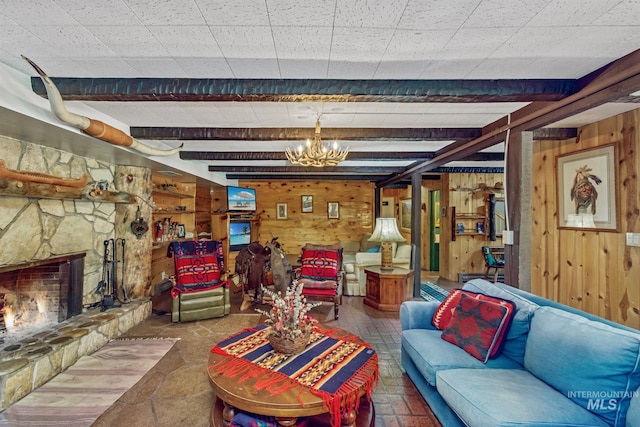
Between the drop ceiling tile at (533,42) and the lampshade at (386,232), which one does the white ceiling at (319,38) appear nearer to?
A: the drop ceiling tile at (533,42)

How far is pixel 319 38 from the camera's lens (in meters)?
1.60

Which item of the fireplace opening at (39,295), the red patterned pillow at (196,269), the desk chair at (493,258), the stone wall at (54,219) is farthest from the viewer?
the desk chair at (493,258)

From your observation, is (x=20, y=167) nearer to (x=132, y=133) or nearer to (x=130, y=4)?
(x=132, y=133)

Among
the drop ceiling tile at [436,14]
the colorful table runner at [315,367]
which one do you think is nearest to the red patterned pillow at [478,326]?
the colorful table runner at [315,367]

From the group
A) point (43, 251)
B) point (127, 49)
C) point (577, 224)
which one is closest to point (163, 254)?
point (43, 251)

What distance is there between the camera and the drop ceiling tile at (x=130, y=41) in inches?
60.1

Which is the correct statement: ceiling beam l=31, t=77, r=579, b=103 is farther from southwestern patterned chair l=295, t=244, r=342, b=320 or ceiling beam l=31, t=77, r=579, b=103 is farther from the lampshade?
southwestern patterned chair l=295, t=244, r=342, b=320

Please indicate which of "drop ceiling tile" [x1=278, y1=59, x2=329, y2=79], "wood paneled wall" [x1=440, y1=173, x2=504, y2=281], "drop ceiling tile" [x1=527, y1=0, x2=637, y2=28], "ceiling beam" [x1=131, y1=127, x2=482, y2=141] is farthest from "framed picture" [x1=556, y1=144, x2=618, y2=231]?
"drop ceiling tile" [x1=278, y1=59, x2=329, y2=79]

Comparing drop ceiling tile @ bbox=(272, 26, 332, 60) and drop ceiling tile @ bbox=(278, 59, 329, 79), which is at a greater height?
drop ceiling tile @ bbox=(278, 59, 329, 79)

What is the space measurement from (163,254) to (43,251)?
2.56m

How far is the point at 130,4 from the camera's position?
4.41 feet

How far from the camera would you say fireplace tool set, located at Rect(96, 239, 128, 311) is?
365cm

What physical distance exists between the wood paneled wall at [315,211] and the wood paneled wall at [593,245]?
4.56 metres

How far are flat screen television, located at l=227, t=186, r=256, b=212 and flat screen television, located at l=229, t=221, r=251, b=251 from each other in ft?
1.26
